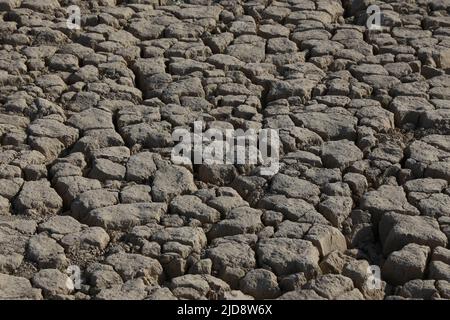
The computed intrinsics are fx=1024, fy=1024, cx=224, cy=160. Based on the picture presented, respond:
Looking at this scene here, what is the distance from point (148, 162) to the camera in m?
4.39

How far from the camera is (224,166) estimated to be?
4363 mm

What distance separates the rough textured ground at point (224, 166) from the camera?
3770mm

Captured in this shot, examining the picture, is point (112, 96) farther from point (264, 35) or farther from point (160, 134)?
point (264, 35)

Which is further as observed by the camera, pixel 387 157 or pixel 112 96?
pixel 112 96

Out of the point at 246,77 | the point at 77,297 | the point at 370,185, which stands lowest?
the point at 77,297

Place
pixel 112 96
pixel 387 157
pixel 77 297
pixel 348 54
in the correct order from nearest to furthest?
1. pixel 77 297
2. pixel 387 157
3. pixel 112 96
4. pixel 348 54

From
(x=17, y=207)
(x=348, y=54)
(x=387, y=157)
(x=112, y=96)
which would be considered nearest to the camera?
(x=17, y=207)

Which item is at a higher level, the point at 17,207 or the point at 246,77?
the point at 246,77

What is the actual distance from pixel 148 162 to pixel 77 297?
3.05 feet

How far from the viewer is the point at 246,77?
16.7ft

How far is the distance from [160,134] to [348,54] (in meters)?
1.26

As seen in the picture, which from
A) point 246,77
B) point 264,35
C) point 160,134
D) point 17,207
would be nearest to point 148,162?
point 160,134

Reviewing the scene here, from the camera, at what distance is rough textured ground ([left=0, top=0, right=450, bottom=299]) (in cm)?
377

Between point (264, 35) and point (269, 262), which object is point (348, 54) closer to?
point (264, 35)
